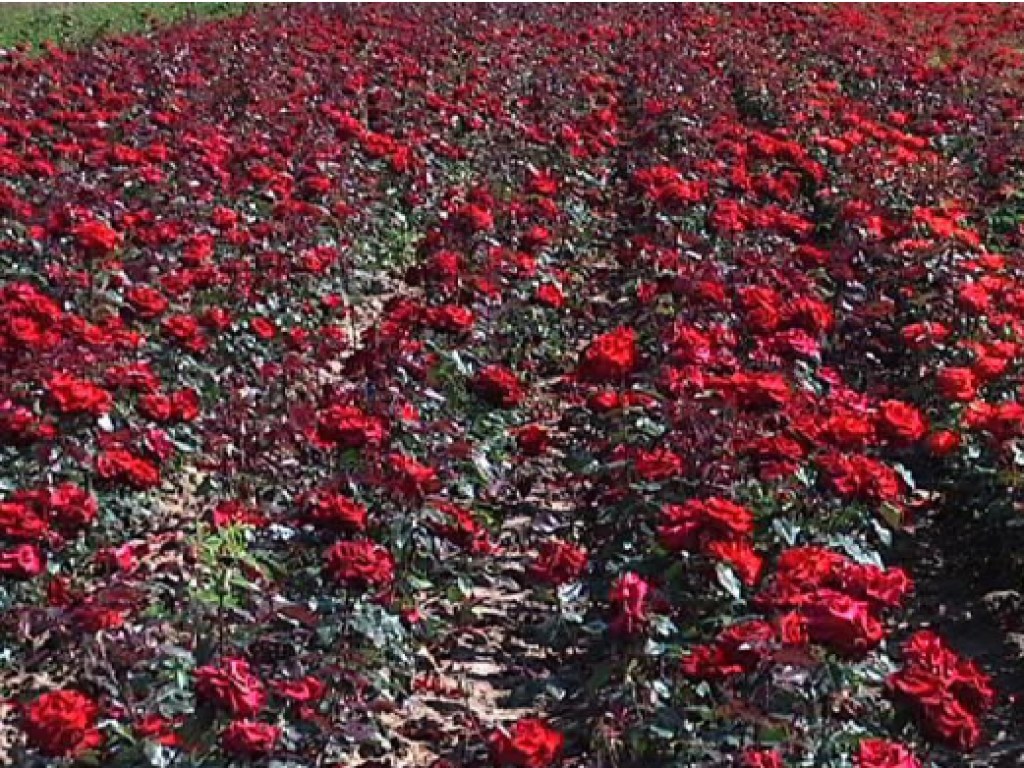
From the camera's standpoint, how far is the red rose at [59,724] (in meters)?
2.84

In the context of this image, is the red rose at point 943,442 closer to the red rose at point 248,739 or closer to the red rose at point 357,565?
the red rose at point 357,565

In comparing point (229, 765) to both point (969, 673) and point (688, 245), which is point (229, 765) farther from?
point (688, 245)

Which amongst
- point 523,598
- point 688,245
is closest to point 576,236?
point 688,245

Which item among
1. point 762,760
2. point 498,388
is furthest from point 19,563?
point 762,760

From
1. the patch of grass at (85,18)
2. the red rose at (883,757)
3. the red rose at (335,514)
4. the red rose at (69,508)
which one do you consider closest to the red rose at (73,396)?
the red rose at (69,508)

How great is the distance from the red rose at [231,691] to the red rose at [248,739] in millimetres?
44

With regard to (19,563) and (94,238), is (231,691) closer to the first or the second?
(19,563)

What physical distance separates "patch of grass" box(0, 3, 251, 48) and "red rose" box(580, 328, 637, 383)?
38.1 feet

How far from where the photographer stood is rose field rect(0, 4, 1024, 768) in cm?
338

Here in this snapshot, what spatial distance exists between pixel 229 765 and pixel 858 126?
24.7ft

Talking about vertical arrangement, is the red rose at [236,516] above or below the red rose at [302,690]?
above

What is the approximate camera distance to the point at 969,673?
287cm

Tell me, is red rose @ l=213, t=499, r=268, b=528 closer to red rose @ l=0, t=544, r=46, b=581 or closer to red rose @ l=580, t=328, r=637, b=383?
red rose @ l=0, t=544, r=46, b=581

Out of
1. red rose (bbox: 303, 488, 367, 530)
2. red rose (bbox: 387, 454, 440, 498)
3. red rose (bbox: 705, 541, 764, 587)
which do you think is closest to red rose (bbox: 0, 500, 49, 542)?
red rose (bbox: 303, 488, 367, 530)
